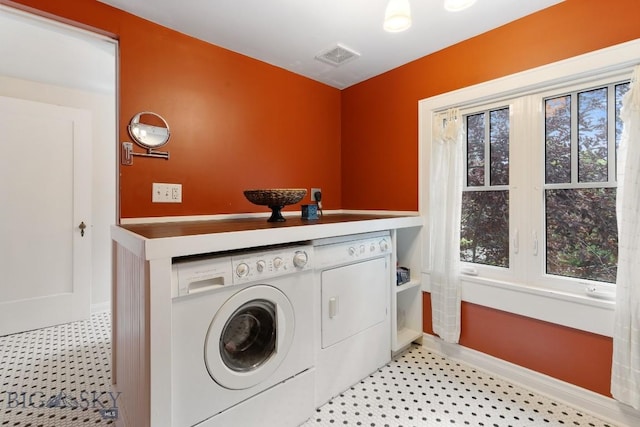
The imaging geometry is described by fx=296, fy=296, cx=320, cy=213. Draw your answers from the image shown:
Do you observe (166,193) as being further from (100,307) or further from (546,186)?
(546,186)

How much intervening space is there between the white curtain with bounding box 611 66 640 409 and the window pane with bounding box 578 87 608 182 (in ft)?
0.51

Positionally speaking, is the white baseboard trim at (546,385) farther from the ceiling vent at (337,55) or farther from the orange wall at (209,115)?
the ceiling vent at (337,55)

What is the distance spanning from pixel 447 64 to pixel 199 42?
1.77 m

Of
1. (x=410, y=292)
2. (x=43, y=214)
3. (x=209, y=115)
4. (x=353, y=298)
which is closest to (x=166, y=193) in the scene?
(x=209, y=115)

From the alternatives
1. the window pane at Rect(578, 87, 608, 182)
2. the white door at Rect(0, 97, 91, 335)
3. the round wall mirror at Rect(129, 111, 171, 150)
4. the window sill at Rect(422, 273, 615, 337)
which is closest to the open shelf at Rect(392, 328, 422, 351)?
the window sill at Rect(422, 273, 615, 337)

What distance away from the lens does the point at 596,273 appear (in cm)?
165

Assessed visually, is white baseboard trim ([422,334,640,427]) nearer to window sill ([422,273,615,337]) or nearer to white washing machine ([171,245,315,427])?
window sill ([422,273,615,337])

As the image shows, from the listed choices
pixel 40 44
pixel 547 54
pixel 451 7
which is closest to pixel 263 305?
pixel 451 7

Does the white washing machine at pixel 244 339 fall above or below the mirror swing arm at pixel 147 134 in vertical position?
below

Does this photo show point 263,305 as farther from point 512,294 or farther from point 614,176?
point 614,176

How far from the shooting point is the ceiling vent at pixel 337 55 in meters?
2.20

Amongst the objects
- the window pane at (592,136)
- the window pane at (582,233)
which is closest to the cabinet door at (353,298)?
the window pane at (582,233)

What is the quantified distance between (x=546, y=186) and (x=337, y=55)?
67.1 inches

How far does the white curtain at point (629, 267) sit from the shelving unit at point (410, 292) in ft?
3.69
